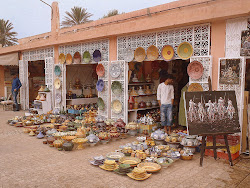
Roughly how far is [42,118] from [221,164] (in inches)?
261

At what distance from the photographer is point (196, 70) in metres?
5.71

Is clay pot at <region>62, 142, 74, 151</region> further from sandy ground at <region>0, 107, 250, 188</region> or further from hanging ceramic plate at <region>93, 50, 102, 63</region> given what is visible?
hanging ceramic plate at <region>93, 50, 102, 63</region>

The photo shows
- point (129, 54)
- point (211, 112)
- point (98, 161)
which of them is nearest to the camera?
point (98, 161)

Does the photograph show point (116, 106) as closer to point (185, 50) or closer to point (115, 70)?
point (115, 70)

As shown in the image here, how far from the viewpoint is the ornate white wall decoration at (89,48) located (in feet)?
26.5

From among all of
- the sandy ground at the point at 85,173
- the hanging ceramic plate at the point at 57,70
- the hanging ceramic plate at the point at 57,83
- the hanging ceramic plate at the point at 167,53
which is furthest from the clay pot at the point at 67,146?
the hanging ceramic plate at the point at 57,70

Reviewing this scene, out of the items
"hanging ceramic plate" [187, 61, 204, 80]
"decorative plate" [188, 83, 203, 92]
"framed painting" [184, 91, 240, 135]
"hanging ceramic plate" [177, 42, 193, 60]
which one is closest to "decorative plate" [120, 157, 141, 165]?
"framed painting" [184, 91, 240, 135]

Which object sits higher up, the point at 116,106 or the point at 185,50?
the point at 185,50

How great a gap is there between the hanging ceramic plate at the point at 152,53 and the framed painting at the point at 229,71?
1.84 meters

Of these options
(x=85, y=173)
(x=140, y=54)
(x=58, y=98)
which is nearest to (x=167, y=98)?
(x=140, y=54)

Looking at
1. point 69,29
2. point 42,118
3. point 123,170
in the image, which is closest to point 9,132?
point 42,118

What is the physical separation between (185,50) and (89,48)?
3.98 m

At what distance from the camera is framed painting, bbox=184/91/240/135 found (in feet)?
15.0

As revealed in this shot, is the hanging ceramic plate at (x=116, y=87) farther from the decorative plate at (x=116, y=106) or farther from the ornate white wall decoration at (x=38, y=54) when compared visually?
the ornate white wall decoration at (x=38, y=54)
